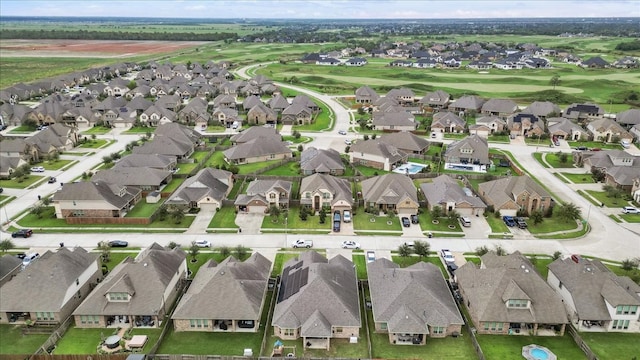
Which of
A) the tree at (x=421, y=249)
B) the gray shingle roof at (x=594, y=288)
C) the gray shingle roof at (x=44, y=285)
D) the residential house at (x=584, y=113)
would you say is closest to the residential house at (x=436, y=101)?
the residential house at (x=584, y=113)

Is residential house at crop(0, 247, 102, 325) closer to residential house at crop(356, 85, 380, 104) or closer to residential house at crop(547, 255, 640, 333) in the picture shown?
residential house at crop(547, 255, 640, 333)

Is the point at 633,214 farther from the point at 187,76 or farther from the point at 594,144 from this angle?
the point at 187,76

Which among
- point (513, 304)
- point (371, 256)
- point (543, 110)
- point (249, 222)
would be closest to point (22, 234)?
point (249, 222)

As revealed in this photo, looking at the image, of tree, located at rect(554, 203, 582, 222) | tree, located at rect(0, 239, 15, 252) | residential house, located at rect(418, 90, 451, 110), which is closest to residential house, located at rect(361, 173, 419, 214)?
tree, located at rect(554, 203, 582, 222)

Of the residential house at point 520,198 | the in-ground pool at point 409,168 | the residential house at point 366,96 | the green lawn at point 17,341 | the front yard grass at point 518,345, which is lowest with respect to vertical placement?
the front yard grass at point 518,345

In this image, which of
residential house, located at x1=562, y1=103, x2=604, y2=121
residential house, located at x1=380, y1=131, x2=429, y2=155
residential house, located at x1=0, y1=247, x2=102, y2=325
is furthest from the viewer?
residential house, located at x1=562, y1=103, x2=604, y2=121

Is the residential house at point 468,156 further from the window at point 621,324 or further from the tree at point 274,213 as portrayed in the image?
the window at point 621,324
